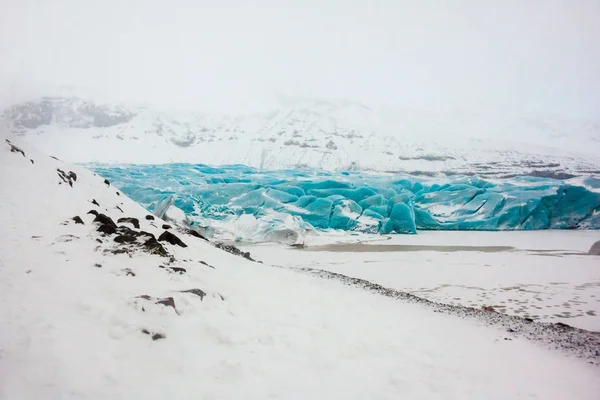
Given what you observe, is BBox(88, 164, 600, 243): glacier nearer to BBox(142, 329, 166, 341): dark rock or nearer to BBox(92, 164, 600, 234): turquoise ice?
BBox(92, 164, 600, 234): turquoise ice

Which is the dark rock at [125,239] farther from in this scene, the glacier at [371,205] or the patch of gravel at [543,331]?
the glacier at [371,205]

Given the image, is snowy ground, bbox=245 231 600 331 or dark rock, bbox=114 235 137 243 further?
snowy ground, bbox=245 231 600 331

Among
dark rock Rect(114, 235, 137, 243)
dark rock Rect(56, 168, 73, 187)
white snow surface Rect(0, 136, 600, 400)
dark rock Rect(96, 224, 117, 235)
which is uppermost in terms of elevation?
dark rock Rect(56, 168, 73, 187)

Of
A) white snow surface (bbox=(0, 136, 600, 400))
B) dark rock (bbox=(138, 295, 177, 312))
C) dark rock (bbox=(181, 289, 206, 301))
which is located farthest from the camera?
dark rock (bbox=(181, 289, 206, 301))

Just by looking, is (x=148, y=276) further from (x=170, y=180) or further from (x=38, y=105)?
(x=170, y=180)

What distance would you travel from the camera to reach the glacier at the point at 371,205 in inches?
583

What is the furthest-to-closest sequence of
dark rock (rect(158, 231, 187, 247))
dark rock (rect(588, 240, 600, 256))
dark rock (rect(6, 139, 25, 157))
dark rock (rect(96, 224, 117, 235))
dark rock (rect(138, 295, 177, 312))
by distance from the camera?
dark rock (rect(588, 240, 600, 256)) → dark rock (rect(6, 139, 25, 157)) → dark rock (rect(158, 231, 187, 247)) → dark rock (rect(96, 224, 117, 235)) → dark rock (rect(138, 295, 177, 312))

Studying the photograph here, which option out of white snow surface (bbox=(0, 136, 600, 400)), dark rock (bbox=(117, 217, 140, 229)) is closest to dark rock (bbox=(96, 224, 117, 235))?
white snow surface (bbox=(0, 136, 600, 400))

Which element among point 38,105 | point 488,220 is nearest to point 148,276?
point 38,105

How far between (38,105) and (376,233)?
47.7 feet

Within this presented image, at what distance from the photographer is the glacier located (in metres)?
14.8

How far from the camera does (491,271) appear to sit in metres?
8.63

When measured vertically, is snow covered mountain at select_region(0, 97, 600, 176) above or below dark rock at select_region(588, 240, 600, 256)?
above

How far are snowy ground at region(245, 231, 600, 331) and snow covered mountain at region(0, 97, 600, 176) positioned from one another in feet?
44.5
